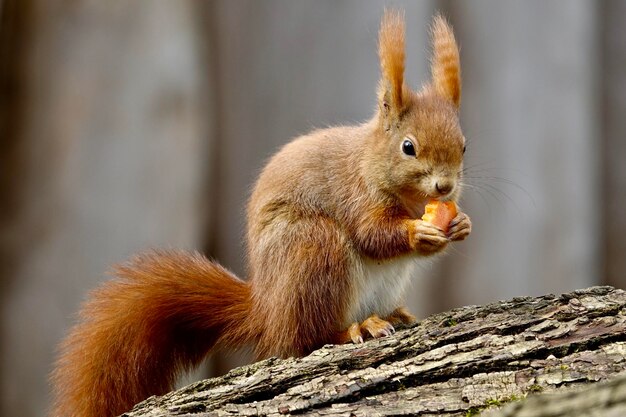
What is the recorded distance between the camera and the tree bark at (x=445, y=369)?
1303 mm

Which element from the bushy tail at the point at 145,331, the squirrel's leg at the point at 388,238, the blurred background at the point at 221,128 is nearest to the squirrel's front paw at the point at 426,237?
the squirrel's leg at the point at 388,238

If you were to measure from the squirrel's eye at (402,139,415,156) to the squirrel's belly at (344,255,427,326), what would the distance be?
189 millimetres

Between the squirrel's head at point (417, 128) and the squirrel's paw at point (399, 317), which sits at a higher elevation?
the squirrel's head at point (417, 128)

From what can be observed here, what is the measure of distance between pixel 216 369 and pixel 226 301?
21.8 inches

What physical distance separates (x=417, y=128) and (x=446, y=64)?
18 centimetres

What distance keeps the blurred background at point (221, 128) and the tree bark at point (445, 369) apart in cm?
79

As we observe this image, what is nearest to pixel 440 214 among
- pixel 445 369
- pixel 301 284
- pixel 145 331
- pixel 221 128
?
pixel 301 284

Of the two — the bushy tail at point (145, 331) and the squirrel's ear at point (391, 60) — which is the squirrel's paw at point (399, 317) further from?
the squirrel's ear at point (391, 60)

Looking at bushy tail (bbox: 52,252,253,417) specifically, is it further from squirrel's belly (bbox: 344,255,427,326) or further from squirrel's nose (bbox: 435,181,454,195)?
squirrel's nose (bbox: 435,181,454,195)

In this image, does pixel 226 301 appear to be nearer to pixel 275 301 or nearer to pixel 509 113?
pixel 275 301

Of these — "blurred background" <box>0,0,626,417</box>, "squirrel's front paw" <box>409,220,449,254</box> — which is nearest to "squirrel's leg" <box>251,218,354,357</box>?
"squirrel's front paw" <box>409,220,449,254</box>

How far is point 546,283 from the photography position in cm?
229

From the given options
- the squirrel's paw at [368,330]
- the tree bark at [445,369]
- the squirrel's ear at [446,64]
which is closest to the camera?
the tree bark at [445,369]

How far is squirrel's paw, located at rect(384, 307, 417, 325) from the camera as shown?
1.79 meters
